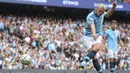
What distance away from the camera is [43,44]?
24297 millimetres

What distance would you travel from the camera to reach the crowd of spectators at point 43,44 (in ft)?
73.5

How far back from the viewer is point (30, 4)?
2641 centimetres

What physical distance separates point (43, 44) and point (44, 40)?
0.32m

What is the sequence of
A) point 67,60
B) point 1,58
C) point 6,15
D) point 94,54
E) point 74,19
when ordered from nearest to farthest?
point 94,54 → point 1,58 → point 67,60 → point 6,15 → point 74,19

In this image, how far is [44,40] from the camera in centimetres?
2452

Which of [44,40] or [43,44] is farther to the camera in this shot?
[44,40]

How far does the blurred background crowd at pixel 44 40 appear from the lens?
22.5m

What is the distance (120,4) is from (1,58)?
38.6ft

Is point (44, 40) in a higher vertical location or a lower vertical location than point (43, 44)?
higher

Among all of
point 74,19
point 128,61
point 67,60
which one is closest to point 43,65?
point 67,60

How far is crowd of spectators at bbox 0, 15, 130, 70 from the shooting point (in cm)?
2241

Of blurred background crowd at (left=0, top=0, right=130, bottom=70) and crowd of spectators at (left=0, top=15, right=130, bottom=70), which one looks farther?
blurred background crowd at (left=0, top=0, right=130, bottom=70)

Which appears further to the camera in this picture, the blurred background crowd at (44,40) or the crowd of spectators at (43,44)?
the blurred background crowd at (44,40)

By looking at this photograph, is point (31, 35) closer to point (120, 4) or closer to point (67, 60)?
point (67, 60)
